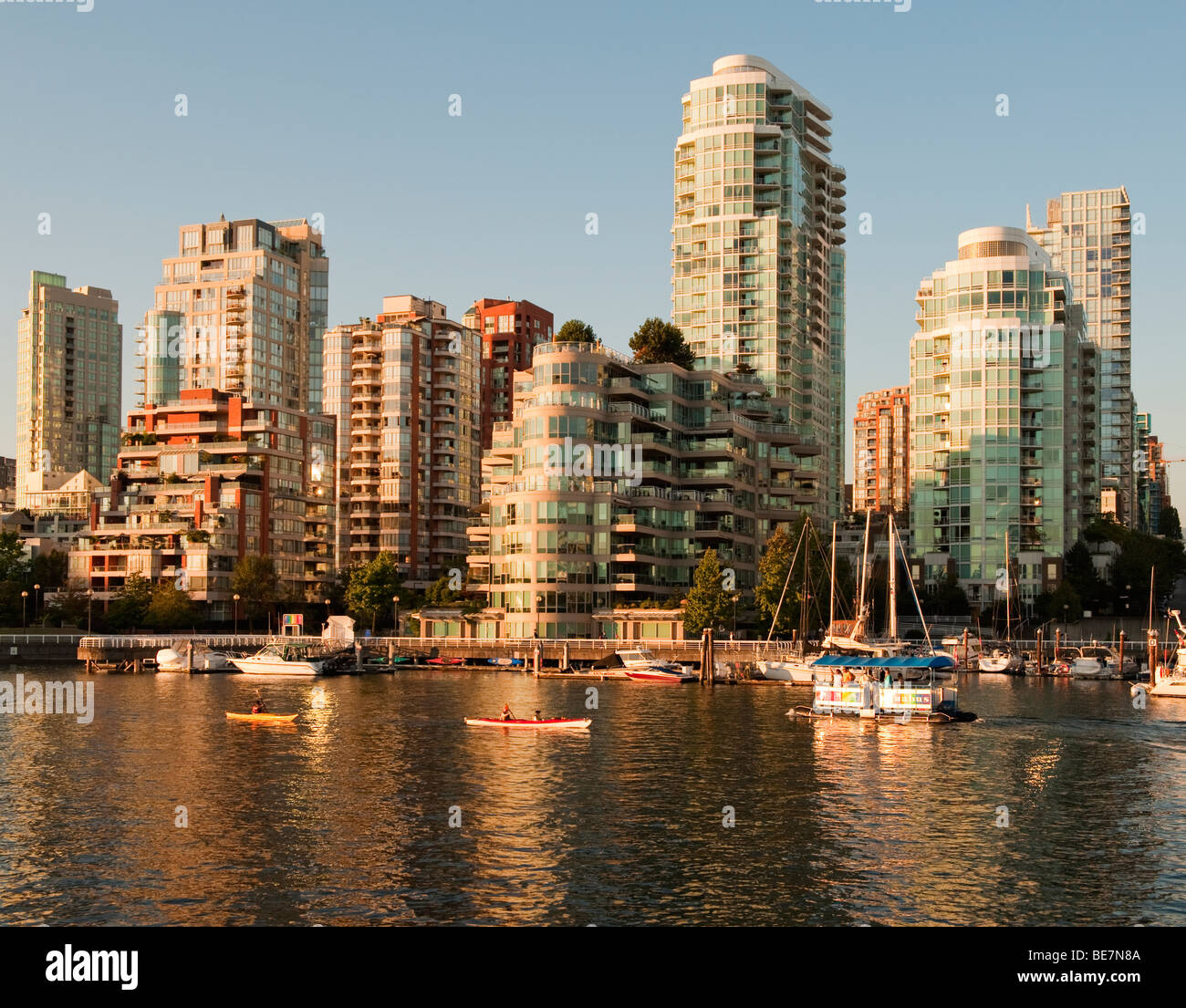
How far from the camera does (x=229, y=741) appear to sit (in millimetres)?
81438

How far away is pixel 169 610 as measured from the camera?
183 metres

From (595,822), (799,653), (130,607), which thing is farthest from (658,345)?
(595,822)

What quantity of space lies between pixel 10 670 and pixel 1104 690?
410 ft

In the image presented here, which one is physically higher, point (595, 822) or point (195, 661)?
point (595, 822)

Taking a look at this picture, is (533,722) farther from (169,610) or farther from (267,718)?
(169,610)

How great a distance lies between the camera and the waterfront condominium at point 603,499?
543 ft

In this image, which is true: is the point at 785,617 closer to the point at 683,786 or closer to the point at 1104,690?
the point at 1104,690

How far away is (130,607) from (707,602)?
88117mm

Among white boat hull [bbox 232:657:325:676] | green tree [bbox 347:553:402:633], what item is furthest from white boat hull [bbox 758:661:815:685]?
green tree [bbox 347:553:402:633]

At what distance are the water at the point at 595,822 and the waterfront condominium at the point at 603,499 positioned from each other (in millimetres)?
69506

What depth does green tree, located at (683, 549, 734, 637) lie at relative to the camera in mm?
153125

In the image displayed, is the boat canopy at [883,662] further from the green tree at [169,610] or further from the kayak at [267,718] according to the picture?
the green tree at [169,610]

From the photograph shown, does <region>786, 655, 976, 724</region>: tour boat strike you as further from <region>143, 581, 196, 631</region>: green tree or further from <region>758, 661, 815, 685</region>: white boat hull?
<region>143, 581, 196, 631</region>: green tree
